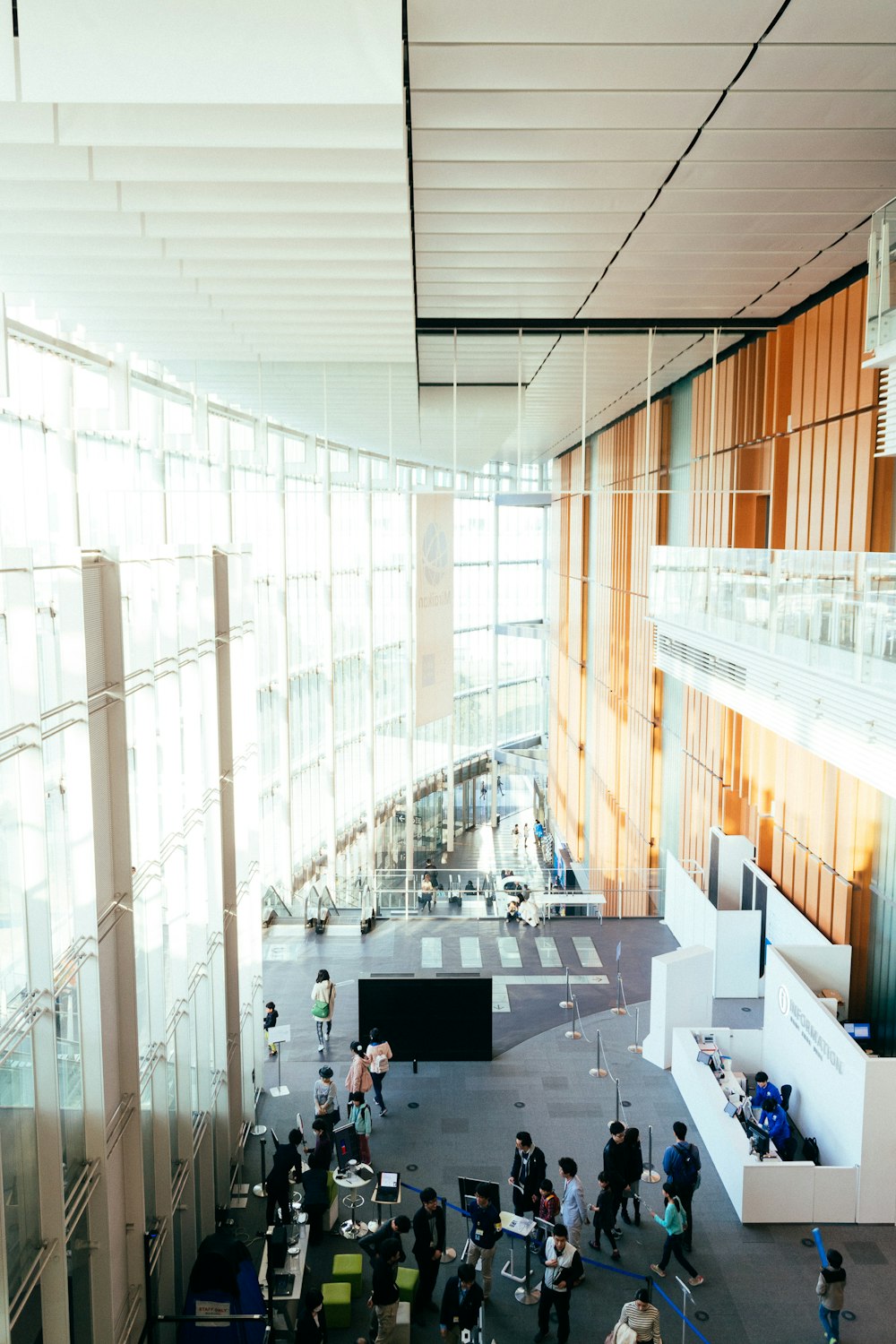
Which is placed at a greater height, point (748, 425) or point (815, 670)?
point (748, 425)

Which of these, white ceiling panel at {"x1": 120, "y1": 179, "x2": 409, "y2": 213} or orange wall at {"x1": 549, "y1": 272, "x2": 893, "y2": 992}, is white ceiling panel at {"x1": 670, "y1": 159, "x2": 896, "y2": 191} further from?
orange wall at {"x1": 549, "y1": 272, "x2": 893, "y2": 992}

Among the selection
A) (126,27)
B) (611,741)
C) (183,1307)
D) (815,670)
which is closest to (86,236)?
(126,27)

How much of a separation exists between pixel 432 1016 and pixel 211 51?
10420 millimetres

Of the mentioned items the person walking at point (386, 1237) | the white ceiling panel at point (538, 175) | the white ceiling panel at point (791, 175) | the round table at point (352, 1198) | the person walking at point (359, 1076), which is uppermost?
the white ceiling panel at point (791, 175)

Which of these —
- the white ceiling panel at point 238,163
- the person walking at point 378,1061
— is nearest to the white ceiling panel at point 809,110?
the white ceiling panel at point 238,163

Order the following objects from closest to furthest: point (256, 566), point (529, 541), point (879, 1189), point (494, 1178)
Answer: point (879, 1189), point (494, 1178), point (256, 566), point (529, 541)

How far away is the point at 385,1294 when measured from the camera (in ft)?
23.6

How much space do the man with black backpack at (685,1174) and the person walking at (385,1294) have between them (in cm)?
244

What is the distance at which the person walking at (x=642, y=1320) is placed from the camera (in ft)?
21.8

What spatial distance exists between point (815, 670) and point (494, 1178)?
18.6 feet

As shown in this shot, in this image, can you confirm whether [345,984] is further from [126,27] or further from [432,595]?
[126,27]

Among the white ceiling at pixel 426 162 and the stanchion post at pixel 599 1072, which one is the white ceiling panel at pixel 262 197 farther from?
the stanchion post at pixel 599 1072

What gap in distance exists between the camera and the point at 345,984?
1439 cm

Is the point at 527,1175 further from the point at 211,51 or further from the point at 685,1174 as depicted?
the point at 211,51
